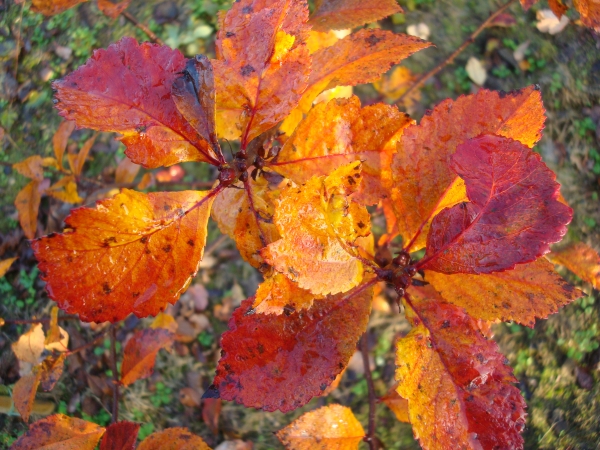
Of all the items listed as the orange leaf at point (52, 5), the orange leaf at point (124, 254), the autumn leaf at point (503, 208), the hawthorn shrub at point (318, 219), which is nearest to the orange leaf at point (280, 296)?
the hawthorn shrub at point (318, 219)

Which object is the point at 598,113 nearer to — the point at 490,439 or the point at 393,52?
the point at 393,52

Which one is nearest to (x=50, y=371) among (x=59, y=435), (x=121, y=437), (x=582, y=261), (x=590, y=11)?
(x=59, y=435)

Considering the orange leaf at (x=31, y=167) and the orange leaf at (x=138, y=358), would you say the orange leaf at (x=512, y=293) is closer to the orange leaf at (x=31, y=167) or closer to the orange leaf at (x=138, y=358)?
the orange leaf at (x=138, y=358)

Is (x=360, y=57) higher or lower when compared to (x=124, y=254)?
higher

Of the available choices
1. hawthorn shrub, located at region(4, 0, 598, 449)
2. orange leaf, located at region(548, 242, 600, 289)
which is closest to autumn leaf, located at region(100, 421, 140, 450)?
hawthorn shrub, located at region(4, 0, 598, 449)

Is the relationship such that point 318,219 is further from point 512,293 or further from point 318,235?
point 512,293
